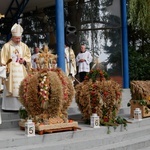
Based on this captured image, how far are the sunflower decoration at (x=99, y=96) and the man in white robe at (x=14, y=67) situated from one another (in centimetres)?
126

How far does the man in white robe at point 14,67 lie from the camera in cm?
681

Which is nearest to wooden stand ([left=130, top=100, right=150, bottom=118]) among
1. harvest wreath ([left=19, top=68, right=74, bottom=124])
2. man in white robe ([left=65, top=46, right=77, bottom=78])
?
harvest wreath ([left=19, top=68, right=74, bottom=124])

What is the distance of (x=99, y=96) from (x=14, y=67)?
1895mm

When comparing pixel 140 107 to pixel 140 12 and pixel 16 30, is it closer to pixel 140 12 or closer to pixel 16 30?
pixel 16 30

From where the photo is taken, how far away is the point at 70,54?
10.8m

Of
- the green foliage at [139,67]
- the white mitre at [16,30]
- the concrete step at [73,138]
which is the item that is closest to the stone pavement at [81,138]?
the concrete step at [73,138]

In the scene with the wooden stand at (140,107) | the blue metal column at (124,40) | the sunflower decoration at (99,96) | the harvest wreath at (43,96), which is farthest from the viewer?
the blue metal column at (124,40)

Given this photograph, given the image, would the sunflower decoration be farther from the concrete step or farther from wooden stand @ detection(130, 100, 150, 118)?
wooden stand @ detection(130, 100, 150, 118)

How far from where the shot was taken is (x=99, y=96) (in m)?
6.38

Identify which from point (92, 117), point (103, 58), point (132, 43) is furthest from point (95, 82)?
point (132, 43)

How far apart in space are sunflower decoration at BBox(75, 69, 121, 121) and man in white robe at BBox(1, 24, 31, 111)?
1262 millimetres

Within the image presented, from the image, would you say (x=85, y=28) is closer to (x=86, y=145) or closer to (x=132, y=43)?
(x=132, y=43)

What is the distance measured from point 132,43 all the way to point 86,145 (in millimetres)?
12816

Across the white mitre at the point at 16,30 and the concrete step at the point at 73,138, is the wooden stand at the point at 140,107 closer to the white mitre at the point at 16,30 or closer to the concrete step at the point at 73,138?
the concrete step at the point at 73,138
